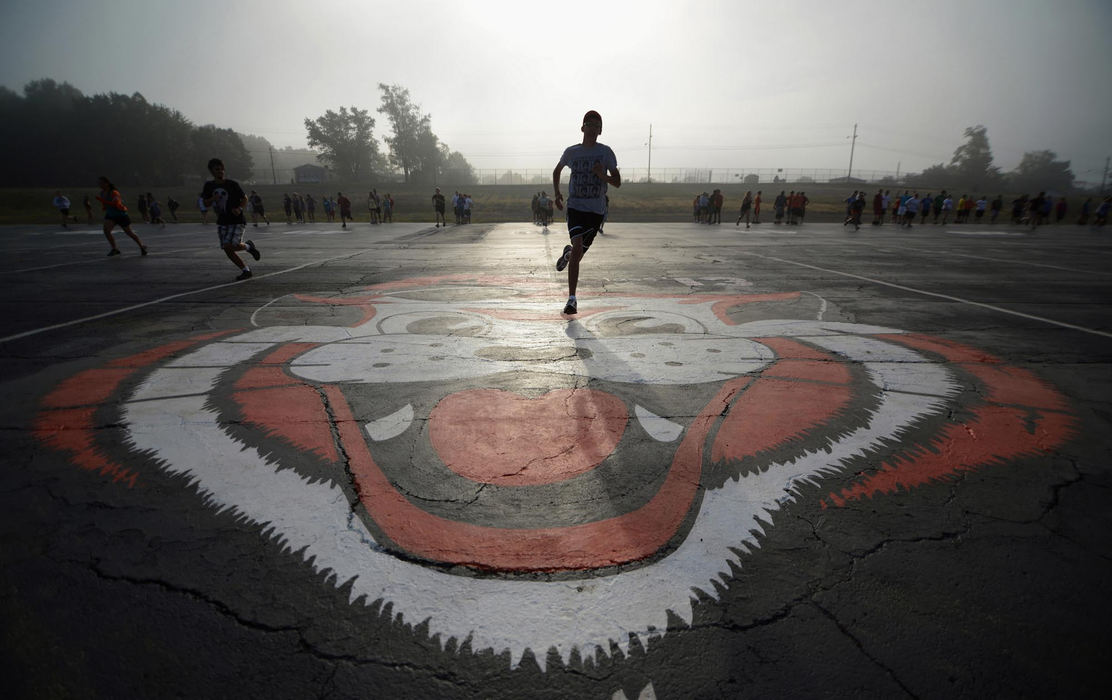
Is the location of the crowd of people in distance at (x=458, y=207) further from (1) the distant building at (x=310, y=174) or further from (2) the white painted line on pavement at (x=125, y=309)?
(1) the distant building at (x=310, y=174)

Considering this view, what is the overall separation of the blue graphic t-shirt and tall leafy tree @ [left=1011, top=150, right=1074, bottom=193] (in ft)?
343

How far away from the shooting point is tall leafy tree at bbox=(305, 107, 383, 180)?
8250cm

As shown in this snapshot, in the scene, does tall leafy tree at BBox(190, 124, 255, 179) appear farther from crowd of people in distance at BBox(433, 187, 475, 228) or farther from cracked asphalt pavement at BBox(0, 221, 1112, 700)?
cracked asphalt pavement at BBox(0, 221, 1112, 700)

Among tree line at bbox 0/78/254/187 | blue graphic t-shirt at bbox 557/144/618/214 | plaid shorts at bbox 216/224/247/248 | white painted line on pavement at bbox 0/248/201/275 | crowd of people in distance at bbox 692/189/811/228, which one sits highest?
tree line at bbox 0/78/254/187

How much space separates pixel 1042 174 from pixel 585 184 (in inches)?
5118

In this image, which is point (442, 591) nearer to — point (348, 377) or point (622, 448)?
point (622, 448)

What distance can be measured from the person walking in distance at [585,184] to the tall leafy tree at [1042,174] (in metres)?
104

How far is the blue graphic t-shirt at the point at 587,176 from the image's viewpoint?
15.7 ft

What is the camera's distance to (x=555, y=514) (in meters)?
1.80

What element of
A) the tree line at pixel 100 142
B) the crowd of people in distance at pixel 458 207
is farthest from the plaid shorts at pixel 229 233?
the tree line at pixel 100 142

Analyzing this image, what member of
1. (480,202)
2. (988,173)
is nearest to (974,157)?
(988,173)

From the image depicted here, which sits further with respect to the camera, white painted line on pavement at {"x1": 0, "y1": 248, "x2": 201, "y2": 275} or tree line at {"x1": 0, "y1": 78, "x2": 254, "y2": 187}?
tree line at {"x1": 0, "y1": 78, "x2": 254, "y2": 187}

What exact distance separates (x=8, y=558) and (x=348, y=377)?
1.73m

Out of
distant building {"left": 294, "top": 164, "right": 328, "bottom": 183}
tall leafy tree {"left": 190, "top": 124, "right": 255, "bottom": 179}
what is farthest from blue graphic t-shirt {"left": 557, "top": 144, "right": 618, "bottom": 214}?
→ distant building {"left": 294, "top": 164, "right": 328, "bottom": 183}
